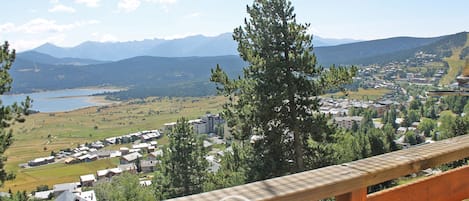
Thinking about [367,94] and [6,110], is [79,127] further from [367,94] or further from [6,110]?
[6,110]

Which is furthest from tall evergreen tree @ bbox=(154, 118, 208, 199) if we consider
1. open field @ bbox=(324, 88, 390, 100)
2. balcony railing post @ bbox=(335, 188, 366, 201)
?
open field @ bbox=(324, 88, 390, 100)

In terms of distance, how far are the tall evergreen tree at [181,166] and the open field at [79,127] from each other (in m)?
47.2

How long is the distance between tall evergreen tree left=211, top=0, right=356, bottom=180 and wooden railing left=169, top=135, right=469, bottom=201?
9006 mm

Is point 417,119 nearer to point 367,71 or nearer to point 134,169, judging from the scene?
point 134,169

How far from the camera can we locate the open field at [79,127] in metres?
71.2

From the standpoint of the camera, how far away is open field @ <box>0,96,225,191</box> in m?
71.2

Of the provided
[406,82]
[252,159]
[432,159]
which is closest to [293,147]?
[252,159]

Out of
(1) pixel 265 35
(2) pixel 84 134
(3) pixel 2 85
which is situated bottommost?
(2) pixel 84 134

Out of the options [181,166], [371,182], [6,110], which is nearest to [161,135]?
[181,166]

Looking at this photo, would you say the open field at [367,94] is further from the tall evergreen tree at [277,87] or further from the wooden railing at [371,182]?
the wooden railing at [371,182]

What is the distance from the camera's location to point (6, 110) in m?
10.8

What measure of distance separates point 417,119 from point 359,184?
83.4 metres

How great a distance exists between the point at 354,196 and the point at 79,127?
131482 millimetres

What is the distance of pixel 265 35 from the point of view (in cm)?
1154
